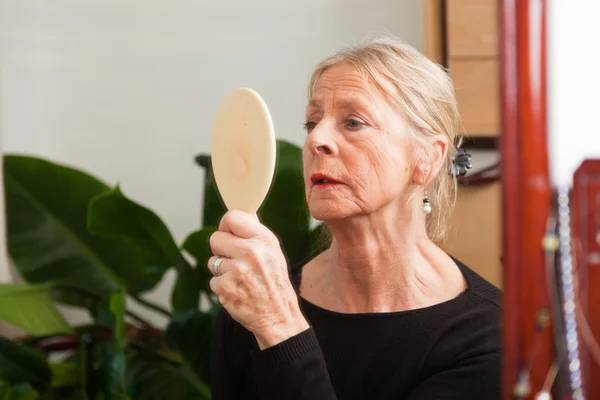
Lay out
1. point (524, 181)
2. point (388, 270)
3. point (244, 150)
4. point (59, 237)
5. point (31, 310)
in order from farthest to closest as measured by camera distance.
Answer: point (59, 237) → point (31, 310) → point (388, 270) → point (244, 150) → point (524, 181)

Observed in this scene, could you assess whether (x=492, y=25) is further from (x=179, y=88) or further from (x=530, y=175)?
(x=530, y=175)

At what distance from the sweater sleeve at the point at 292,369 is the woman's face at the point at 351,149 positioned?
26 cm

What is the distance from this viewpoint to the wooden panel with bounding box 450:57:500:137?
189 centimetres

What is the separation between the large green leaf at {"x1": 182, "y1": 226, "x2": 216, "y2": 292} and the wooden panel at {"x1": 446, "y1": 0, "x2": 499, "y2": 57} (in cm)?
75

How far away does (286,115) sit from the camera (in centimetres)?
234

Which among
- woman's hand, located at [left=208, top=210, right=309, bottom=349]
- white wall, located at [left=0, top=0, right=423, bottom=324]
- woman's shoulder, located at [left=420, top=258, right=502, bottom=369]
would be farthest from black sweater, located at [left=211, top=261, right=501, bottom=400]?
white wall, located at [left=0, top=0, right=423, bottom=324]

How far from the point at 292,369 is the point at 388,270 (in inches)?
15.1

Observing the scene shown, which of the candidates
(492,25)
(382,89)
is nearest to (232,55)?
(492,25)

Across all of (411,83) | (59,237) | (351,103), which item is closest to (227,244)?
(351,103)

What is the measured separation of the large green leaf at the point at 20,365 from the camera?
178 cm

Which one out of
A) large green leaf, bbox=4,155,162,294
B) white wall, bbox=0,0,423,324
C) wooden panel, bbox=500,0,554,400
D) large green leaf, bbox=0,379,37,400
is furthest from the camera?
white wall, bbox=0,0,423,324

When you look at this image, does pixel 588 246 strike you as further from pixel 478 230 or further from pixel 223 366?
pixel 478 230

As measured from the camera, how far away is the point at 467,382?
1122 millimetres

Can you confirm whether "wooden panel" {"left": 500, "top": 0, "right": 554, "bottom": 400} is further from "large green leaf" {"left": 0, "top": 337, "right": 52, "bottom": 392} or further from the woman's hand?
"large green leaf" {"left": 0, "top": 337, "right": 52, "bottom": 392}
